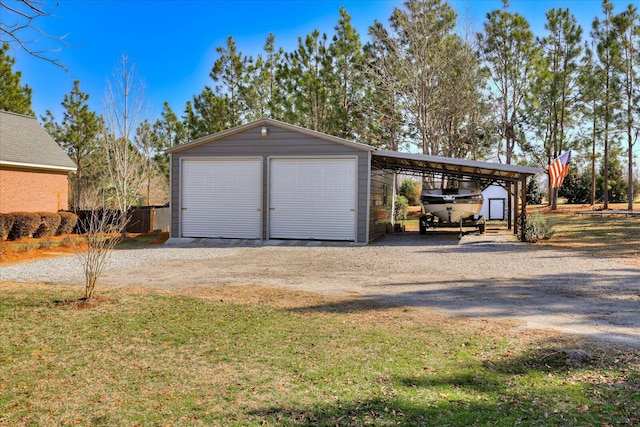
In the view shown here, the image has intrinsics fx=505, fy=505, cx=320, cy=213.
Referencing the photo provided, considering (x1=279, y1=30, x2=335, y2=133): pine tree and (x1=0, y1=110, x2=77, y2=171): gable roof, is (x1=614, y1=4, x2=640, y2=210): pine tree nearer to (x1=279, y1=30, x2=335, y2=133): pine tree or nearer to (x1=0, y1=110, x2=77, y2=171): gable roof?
(x1=279, y1=30, x2=335, y2=133): pine tree

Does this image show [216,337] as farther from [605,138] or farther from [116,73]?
[605,138]

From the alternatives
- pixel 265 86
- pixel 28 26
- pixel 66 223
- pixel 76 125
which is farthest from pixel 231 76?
pixel 28 26

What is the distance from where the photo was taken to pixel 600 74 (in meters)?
26.0

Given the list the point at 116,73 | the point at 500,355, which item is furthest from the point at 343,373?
the point at 116,73

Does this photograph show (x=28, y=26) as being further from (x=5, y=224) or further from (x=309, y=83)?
(x=309, y=83)

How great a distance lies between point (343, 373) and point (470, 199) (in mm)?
13712

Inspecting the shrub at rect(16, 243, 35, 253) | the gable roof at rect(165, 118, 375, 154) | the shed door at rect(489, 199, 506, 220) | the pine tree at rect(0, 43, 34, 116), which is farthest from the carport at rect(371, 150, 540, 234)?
the pine tree at rect(0, 43, 34, 116)

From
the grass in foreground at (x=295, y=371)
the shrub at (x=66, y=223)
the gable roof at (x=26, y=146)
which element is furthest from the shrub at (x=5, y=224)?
the grass in foreground at (x=295, y=371)

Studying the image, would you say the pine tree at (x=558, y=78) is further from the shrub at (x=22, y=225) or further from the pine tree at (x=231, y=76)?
the shrub at (x=22, y=225)

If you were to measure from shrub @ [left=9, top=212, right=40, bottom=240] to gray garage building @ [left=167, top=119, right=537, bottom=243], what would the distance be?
17.1 feet

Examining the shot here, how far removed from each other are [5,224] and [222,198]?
7.20 metres

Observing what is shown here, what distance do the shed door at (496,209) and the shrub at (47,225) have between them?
829 inches

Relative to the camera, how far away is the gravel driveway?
6375 mm

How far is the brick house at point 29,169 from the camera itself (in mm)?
18812
